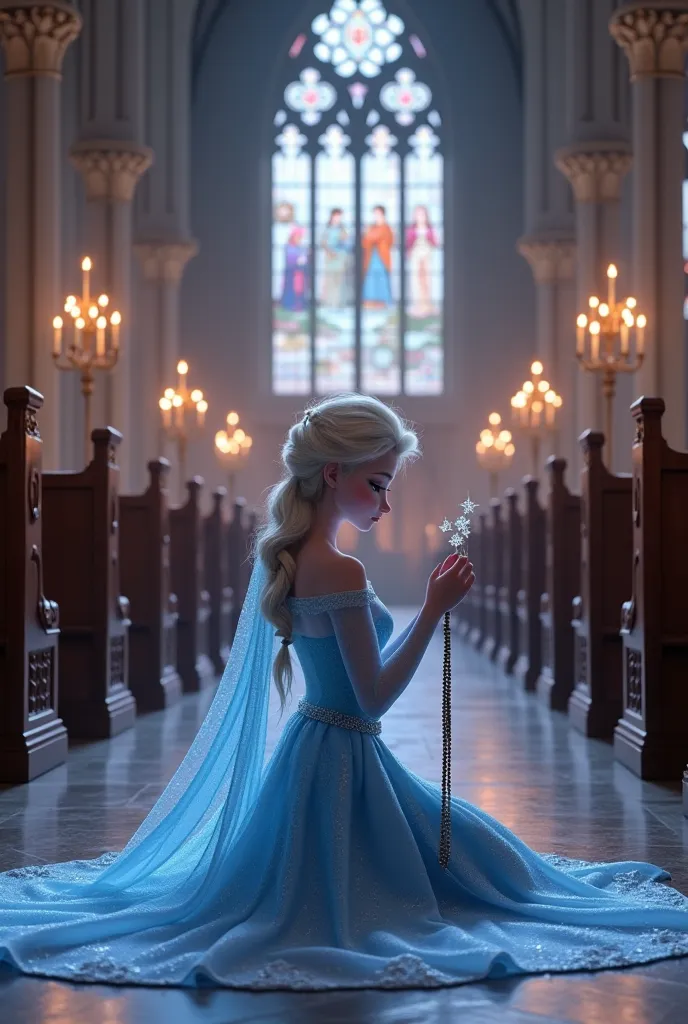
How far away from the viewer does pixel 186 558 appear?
10.0m

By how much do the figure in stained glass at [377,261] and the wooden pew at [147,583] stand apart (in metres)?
15.0

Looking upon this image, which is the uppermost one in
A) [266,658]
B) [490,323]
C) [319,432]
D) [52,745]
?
[490,323]

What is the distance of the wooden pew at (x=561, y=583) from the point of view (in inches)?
332

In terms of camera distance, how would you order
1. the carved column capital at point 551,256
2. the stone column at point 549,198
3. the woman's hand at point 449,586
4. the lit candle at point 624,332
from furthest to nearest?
1. the carved column capital at point 551,256
2. the stone column at point 549,198
3. the lit candle at point 624,332
4. the woman's hand at point 449,586

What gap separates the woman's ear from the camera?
10.4ft

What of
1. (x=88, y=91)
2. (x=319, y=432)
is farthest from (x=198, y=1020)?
(x=88, y=91)

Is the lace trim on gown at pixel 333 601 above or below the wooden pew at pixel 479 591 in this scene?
above

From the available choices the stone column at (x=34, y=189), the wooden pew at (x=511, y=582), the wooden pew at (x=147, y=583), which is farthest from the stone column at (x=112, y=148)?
the wooden pew at (x=147, y=583)

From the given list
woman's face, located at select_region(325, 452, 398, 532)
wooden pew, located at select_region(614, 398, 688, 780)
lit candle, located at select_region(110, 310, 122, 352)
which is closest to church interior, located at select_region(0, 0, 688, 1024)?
wooden pew, located at select_region(614, 398, 688, 780)

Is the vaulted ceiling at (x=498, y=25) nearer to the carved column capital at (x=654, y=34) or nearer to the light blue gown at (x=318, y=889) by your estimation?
the carved column capital at (x=654, y=34)

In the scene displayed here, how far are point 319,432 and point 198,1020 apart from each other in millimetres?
1257

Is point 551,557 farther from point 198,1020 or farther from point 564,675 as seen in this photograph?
point 198,1020

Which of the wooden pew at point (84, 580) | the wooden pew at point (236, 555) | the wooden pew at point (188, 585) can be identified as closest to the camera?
the wooden pew at point (84, 580)

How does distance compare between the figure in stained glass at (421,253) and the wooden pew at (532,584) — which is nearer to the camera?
the wooden pew at (532,584)
